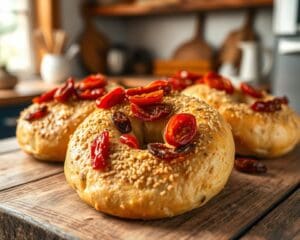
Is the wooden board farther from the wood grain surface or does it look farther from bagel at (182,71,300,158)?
the wood grain surface

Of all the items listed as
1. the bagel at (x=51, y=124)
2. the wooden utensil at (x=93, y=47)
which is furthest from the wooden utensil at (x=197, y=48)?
the bagel at (x=51, y=124)

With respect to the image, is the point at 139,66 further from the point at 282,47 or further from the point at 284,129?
the point at 284,129

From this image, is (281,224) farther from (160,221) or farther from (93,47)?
(93,47)

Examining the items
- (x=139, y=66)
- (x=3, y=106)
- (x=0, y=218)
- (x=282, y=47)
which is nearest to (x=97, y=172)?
(x=0, y=218)

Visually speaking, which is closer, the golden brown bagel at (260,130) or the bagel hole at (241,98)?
the golden brown bagel at (260,130)

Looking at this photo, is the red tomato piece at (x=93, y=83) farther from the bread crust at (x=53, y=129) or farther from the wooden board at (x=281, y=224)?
the wooden board at (x=281, y=224)

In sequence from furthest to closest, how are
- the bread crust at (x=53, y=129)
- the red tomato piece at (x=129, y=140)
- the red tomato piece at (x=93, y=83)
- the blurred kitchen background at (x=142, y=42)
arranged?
the blurred kitchen background at (x=142, y=42) → the red tomato piece at (x=93, y=83) → the bread crust at (x=53, y=129) → the red tomato piece at (x=129, y=140)
